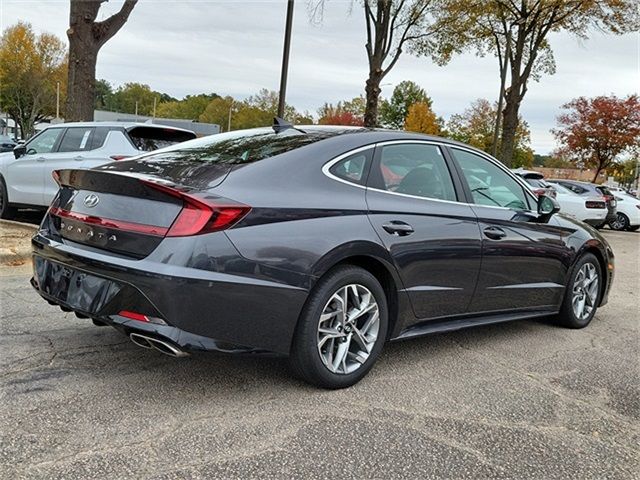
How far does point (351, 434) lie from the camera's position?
112 inches

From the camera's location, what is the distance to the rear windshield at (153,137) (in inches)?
324

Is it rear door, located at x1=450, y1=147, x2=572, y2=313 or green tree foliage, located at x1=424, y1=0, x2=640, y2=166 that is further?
green tree foliage, located at x1=424, y1=0, x2=640, y2=166

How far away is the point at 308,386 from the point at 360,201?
1.10 meters

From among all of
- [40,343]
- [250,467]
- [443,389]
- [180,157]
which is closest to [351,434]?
[250,467]

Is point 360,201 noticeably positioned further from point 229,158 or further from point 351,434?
point 351,434

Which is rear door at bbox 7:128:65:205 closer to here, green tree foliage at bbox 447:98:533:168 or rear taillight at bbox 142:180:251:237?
rear taillight at bbox 142:180:251:237

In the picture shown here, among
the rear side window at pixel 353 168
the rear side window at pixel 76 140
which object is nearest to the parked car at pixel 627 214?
the rear side window at pixel 76 140

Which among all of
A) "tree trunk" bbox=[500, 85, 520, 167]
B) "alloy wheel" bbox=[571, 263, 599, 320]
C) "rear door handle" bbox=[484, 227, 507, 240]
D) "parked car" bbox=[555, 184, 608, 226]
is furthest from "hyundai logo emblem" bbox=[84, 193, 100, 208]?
"tree trunk" bbox=[500, 85, 520, 167]

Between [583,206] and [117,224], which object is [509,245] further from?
[583,206]

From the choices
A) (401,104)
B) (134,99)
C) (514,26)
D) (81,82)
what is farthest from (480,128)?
(134,99)

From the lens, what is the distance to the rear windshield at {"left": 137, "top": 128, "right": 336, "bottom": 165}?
338 centimetres

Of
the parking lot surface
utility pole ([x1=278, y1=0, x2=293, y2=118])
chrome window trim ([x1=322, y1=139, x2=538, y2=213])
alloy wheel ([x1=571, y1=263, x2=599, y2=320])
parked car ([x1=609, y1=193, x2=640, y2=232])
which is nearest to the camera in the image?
the parking lot surface

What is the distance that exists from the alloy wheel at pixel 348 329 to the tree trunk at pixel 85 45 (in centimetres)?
838

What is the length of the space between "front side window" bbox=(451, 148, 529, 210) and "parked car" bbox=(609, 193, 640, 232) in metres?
16.2
